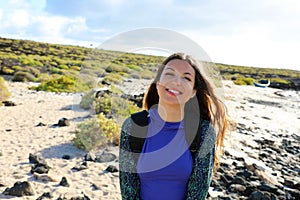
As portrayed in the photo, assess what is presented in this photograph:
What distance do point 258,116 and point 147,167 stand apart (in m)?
13.4

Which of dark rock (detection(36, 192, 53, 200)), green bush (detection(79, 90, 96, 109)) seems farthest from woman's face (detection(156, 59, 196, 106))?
green bush (detection(79, 90, 96, 109))

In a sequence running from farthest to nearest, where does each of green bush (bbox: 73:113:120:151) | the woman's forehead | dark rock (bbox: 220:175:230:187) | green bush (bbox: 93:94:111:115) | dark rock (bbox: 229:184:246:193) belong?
green bush (bbox: 93:94:111:115) → green bush (bbox: 73:113:120:151) → dark rock (bbox: 220:175:230:187) → dark rock (bbox: 229:184:246:193) → the woman's forehead

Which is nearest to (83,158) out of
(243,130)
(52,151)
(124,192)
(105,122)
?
(52,151)

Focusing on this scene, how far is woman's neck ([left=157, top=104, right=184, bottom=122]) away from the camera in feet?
7.49

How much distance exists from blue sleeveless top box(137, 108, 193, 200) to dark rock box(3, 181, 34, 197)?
2.84 m

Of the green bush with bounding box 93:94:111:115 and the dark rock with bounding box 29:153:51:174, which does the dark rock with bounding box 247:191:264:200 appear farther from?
the green bush with bounding box 93:94:111:115

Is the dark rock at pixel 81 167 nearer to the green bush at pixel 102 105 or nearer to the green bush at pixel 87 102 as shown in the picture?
the green bush at pixel 102 105

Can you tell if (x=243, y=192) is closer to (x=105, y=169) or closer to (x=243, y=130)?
→ (x=105, y=169)

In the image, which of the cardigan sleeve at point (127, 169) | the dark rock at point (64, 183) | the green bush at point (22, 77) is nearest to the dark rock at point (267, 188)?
the dark rock at point (64, 183)

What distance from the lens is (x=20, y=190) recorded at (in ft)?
15.2

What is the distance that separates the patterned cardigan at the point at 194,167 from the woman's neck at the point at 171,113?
0.50 feet

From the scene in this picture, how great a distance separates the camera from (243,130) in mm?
11117

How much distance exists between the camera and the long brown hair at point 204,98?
93.7 inches

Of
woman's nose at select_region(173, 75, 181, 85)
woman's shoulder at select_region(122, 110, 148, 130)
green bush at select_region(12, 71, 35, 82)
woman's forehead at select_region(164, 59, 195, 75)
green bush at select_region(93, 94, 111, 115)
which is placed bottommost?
green bush at select_region(12, 71, 35, 82)
